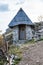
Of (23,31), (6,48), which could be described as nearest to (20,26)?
(23,31)

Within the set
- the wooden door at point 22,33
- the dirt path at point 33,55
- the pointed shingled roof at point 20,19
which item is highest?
the pointed shingled roof at point 20,19

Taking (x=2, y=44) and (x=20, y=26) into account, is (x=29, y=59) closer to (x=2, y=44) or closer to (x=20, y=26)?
(x=2, y=44)

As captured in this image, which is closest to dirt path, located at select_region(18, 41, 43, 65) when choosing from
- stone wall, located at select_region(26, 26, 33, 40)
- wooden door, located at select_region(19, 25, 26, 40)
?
stone wall, located at select_region(26, 26, 33, 40)

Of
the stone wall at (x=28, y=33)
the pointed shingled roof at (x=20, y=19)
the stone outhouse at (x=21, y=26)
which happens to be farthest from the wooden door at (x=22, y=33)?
the pointed shingled roof at (x=20, y=19)

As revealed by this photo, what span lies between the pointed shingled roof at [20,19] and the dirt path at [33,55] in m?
4.13

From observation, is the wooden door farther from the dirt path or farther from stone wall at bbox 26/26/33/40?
the dirt path

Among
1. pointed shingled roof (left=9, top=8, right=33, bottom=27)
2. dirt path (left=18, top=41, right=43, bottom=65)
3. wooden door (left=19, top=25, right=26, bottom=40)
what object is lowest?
dirt path (left=18, top=41, right=43, bottom=65)

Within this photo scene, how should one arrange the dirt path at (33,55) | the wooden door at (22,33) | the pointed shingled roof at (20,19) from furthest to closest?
1. the wooden door at (22,33)
2. the pointed shingled roof at (20,19)
3. the dirt path at (33,55)

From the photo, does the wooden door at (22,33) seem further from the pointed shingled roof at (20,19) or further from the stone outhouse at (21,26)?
the pointed shingled roof at (20,19)

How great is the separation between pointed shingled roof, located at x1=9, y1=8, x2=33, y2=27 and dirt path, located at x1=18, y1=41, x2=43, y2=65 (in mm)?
4127

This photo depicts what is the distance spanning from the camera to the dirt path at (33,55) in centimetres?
2098

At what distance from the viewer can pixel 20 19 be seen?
29250 millimetres

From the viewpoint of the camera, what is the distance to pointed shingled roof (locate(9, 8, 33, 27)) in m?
28.9

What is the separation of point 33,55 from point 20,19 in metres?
7.42
